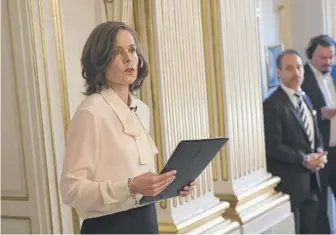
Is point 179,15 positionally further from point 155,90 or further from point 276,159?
point 276,159

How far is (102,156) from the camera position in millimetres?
2094

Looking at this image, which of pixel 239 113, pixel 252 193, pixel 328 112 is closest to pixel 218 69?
pixel 239 113

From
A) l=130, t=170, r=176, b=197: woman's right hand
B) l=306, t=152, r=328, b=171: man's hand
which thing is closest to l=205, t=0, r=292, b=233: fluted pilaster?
l=306, t=152, r=328, b=171: man's hand

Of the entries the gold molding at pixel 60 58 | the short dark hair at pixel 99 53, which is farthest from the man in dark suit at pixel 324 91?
the short dark hair at pixel 99 53

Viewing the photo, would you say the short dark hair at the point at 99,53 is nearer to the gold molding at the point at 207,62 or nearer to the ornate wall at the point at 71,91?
the ornate wall at the point at 71,91

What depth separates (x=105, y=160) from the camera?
2096mm

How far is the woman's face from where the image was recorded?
2137 millimetres

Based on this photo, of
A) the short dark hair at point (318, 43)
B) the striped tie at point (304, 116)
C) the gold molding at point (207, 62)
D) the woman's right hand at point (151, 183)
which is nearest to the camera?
the woman's right hand at point (151, 183)

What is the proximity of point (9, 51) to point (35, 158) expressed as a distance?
20.4 inches

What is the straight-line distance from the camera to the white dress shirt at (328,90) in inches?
183

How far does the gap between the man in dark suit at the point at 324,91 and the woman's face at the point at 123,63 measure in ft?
8.99

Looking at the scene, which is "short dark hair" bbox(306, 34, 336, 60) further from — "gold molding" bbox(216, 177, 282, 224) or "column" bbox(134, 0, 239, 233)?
"column" bbox(134, 0, 239, 233)

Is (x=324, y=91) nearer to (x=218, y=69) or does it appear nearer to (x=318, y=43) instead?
(x=318, y=43)

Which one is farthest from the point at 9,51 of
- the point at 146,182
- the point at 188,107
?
the point at 146,182
